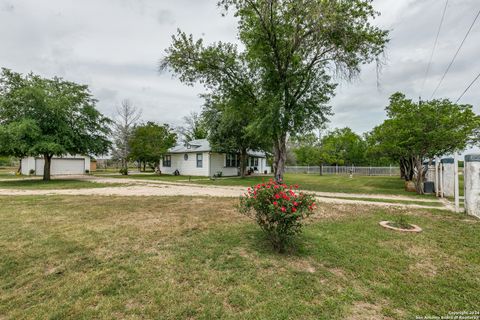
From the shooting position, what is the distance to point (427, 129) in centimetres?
1066

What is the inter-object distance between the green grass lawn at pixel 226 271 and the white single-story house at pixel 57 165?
79.4 ft

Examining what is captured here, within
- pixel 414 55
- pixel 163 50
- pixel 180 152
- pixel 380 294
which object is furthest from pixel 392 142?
pixel 180 152

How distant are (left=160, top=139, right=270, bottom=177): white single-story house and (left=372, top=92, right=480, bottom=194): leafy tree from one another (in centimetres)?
1478

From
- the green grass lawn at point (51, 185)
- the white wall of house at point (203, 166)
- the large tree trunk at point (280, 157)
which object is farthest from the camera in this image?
the white wall of house at point (203, 166)

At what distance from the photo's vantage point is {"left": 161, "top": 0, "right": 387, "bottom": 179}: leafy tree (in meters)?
10.1

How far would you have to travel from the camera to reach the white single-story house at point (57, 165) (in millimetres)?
24484

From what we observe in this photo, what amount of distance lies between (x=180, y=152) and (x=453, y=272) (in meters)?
23.9

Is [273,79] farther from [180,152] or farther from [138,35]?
[180,152]

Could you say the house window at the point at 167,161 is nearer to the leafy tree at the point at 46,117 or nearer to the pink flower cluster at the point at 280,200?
the leafy tree at the point at 46,117

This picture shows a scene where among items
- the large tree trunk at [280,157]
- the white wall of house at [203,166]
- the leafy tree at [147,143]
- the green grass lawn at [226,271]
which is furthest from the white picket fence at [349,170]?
the green grass lawn at [226,271]

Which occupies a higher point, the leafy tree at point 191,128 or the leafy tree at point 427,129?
the leafy tree at point 191,128

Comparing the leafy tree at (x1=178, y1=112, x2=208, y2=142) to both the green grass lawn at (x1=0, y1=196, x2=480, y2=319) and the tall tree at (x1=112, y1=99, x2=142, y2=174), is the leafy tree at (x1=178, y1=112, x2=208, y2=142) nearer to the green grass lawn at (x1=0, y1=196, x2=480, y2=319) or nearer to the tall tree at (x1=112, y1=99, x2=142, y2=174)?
the tall tree at (x1=112, y1=99, x2=142, y2=174)

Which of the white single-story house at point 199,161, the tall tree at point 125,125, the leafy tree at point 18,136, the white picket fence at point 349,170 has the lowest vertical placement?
the white picket fence at point 349,170

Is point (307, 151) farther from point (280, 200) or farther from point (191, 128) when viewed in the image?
point (280, 200)
